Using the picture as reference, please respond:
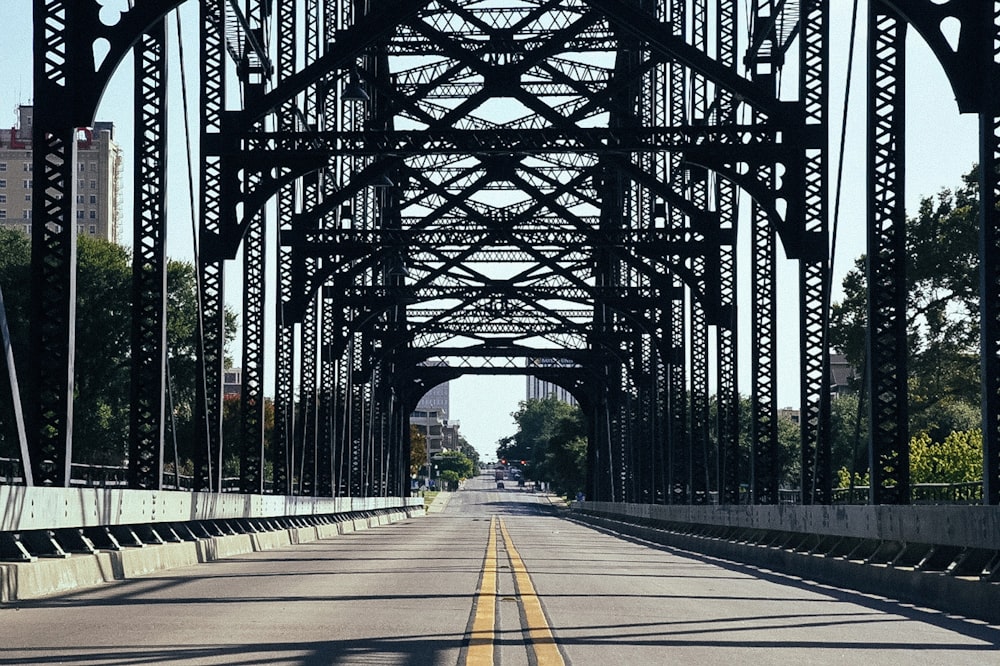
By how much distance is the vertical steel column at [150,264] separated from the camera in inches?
928

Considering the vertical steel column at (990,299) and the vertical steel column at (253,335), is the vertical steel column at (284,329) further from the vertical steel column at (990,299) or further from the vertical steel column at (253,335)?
the vertical steel column at (990,299)

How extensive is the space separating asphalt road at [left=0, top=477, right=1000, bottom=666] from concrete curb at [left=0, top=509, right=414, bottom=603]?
261mm

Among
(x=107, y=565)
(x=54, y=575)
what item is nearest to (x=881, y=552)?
(x=107, y=565)

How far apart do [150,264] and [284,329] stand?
68.5 feet

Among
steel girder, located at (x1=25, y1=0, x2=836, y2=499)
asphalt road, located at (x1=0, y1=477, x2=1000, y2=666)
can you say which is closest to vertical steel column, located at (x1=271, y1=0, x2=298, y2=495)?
steel girder, located at (x1=25, y1=0, x2=836, y2=499)

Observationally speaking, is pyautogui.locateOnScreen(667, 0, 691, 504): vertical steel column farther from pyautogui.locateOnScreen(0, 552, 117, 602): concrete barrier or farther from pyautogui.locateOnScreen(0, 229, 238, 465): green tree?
pyautogui.locateOnScreen(0, 552, 117, 602): concrete barrier

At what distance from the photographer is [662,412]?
5925cm

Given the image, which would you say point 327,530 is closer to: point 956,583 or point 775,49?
point 775,49

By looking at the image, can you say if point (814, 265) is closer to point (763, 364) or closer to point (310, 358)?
point (763, 364)

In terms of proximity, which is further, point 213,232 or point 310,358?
point 310,358

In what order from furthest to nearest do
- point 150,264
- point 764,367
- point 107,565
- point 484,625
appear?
point 764,367 < point 150,264 < point 107,565 < point 484,625

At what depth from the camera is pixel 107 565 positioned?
54.3ft

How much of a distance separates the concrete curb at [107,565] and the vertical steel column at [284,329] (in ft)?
38.0

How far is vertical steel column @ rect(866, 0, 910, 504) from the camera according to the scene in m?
21.2
